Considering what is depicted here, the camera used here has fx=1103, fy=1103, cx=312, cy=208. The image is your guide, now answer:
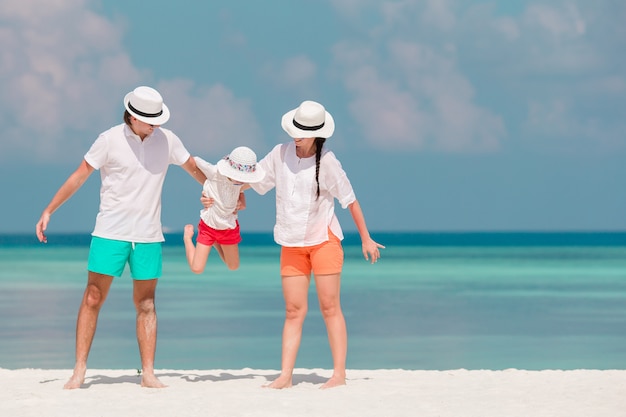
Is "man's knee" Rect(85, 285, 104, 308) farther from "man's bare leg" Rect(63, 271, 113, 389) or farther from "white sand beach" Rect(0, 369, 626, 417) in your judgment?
"white sand beach" Rect(0, 369, 626, 417)

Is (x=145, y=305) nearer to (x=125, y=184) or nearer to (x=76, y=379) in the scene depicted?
(x=76, y=379)

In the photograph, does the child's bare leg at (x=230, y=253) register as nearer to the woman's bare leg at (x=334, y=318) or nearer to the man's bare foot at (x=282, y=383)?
the woman's bare leg at (x=334, y=318)

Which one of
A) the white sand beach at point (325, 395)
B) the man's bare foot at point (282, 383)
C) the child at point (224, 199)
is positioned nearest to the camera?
the white sand beach at point (325, 395)

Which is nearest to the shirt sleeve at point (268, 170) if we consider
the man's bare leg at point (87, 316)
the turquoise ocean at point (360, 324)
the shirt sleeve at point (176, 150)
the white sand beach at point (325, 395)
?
the shirt sleeve at point (176, 150)

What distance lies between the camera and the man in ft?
19.7

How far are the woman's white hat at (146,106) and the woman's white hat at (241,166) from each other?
0.41m

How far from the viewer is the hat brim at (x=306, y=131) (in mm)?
6031

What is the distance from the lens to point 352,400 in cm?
588

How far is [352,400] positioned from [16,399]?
5.88 feet

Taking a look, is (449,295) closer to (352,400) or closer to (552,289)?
(552,289)

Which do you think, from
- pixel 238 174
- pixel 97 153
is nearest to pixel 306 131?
pixel 238 174

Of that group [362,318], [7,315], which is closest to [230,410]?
[362,318]

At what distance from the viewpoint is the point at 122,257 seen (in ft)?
19.8

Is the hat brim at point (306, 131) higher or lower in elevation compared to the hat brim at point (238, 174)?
higher
